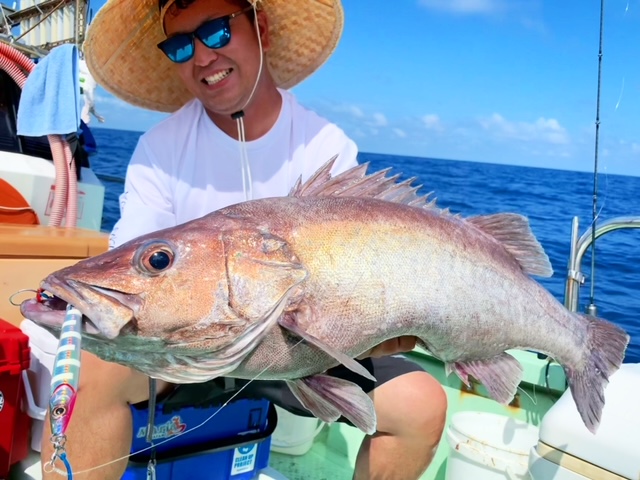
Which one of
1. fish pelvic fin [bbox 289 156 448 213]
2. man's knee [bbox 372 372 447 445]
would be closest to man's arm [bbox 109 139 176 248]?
fish pelvic fin [bbox 289 156 448 213]

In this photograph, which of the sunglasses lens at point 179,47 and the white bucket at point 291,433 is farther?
the white bucket at point 291,433

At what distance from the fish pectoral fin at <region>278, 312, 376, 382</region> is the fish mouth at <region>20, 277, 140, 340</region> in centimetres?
39

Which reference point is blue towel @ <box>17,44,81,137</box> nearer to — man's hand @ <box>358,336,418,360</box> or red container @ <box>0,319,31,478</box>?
red container @ <box>0,319,31,478</box>

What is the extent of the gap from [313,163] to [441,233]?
38.8 inches

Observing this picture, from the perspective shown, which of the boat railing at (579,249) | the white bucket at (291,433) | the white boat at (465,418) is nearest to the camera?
the white boat at (465,418)

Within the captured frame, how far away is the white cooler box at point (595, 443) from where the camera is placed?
2.48 m

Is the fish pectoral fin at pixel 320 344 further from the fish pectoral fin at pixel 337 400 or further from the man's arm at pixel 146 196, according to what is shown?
the man's arm at pixel 146 196

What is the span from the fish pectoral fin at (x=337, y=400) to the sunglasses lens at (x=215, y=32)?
5.01ft

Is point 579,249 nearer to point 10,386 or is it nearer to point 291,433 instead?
point 291,433

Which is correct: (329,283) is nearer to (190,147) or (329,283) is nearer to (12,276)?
(190,147)

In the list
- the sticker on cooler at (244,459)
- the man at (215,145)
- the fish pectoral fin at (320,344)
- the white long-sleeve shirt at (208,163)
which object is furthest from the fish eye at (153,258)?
the sticker on cooler at (244,459)

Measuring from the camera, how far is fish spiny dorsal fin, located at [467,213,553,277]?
2.13 meters

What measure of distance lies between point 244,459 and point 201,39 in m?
1.88

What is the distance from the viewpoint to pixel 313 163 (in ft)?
8.97
